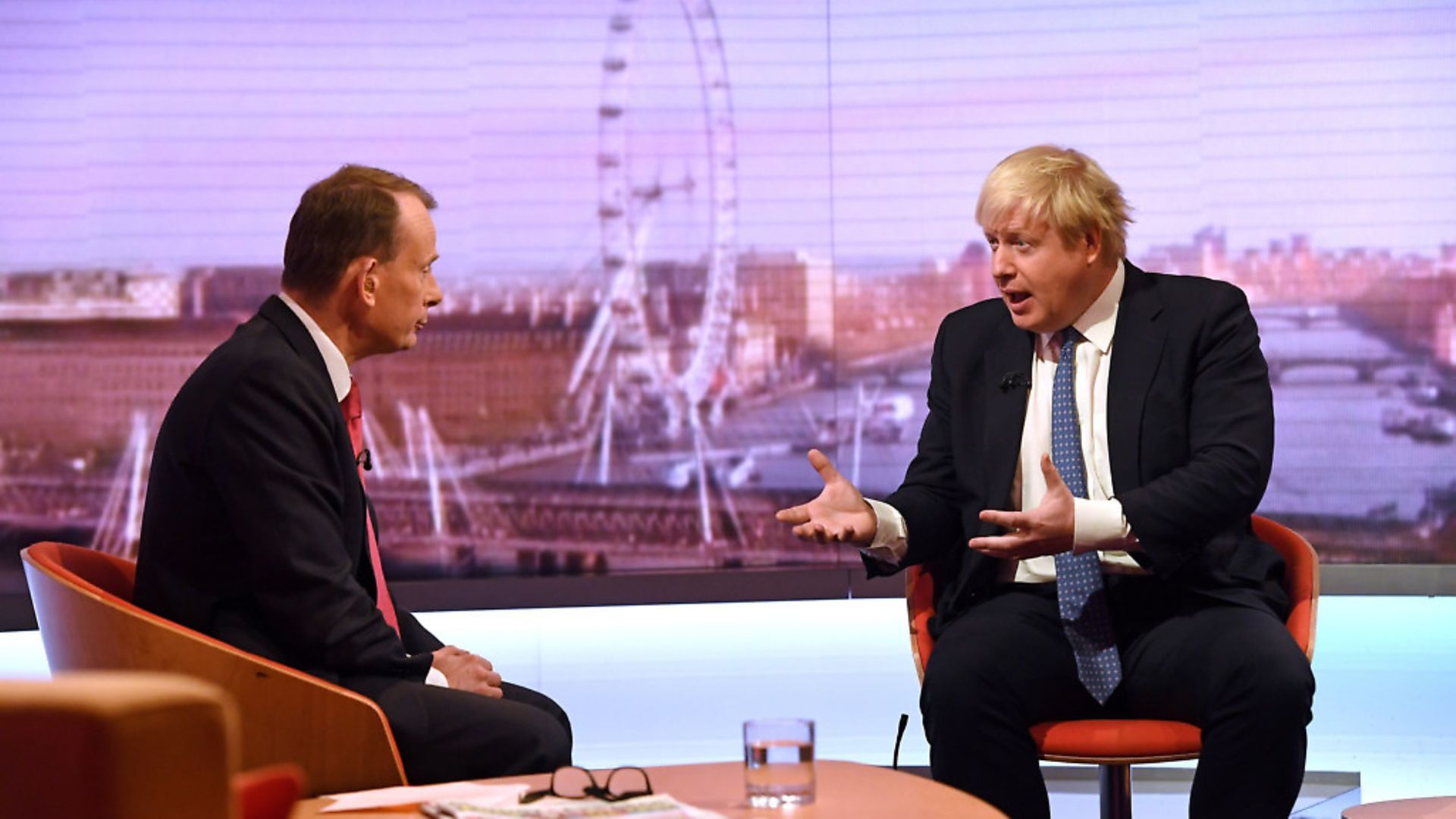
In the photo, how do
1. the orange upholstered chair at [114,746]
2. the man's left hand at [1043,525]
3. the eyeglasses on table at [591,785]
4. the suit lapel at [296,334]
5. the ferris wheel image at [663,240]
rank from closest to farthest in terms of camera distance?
the orange upholstered chair at [114,746] → the eyeglasses on table at [591,785] → the suit lapel at [296,334] → the man's left hand at [1043,525] → the ferris wheel image at [663,240]

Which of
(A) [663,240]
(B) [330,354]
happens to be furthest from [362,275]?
(A) [663,240]

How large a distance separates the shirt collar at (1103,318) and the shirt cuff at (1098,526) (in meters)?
0.38

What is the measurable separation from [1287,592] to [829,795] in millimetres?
1186

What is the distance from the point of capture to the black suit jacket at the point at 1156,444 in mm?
2680

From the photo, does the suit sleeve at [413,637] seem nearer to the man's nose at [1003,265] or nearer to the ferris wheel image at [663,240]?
the man's nose at [1003,265]

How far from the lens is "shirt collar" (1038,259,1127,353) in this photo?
2.90 metres

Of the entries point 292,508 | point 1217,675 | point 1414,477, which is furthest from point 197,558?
point 1414,477

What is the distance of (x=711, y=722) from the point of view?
432 centimetres

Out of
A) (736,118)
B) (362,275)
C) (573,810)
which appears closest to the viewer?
(573,810)

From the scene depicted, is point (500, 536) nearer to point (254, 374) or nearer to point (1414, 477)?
point (1414, 477)

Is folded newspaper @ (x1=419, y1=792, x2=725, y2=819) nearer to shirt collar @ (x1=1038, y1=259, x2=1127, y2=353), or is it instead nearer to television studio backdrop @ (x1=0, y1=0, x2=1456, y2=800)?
shirt collar @ (x1=1038, y1=259, x2=1127, y2=353)

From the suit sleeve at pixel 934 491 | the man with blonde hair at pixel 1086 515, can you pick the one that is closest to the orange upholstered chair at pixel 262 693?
the man with blonde hair at pixel 1086 515

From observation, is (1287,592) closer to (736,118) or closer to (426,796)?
(426,796)

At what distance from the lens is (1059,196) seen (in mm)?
2865
